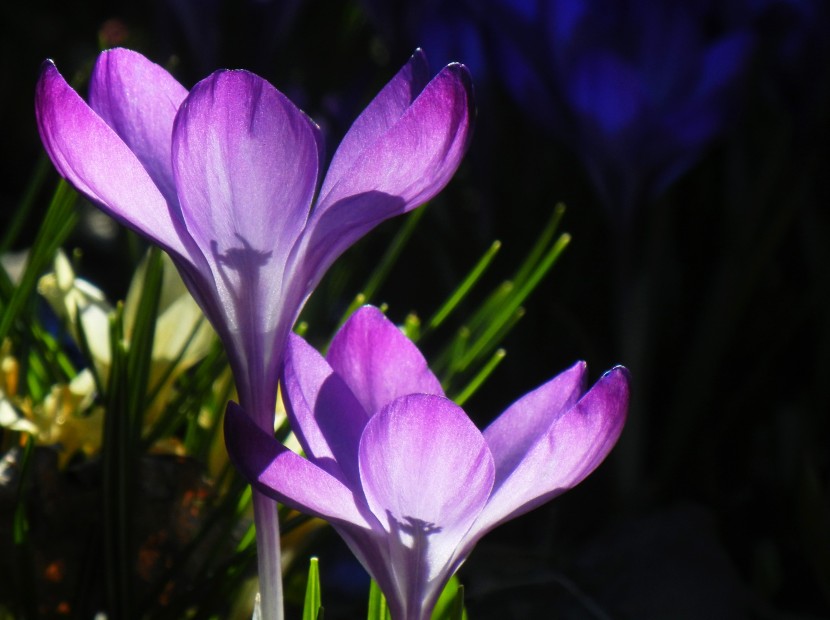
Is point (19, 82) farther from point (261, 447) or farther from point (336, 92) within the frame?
point (261, 447)

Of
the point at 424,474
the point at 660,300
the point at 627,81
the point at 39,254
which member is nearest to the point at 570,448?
the point at 424,474

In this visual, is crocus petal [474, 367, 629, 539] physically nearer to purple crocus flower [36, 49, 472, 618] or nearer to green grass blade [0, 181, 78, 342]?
purple crocus flower [36, 49, 472, 618]

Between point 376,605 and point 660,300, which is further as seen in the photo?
point 660,300

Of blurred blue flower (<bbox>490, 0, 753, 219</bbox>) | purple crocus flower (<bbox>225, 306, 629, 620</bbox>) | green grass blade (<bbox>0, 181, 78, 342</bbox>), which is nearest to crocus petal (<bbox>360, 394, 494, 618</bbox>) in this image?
purple crocus flower (<bbox>225, 306, 629, 620</bbox>)

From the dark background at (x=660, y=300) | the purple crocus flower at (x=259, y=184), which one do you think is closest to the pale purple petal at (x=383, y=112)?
the purple crocus flower at (x=259, y=184)

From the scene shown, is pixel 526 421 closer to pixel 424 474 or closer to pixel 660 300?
pixel 424 474

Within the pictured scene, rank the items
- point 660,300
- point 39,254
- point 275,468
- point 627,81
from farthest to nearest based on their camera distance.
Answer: point 660,300 < point 627,81 < point 39,254 < point 275,468
